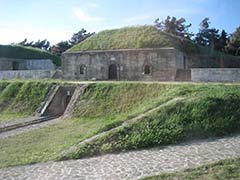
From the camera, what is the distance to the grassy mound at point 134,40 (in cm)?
2388

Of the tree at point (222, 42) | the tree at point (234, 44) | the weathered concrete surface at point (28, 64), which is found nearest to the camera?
the weathered concrete surface at point (28, 64)

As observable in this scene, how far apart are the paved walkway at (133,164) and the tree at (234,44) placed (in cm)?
3009

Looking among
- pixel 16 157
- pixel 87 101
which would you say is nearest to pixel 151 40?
pixel 87 101

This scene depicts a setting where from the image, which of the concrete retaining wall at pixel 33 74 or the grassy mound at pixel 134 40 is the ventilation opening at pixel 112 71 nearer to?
the grassy mound at pixel 134 40

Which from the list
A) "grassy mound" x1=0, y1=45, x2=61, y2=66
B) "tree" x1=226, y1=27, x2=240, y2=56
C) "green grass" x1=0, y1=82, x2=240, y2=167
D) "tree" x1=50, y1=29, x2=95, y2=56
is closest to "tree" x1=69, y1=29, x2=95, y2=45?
"tree" x1=50, y1=29, x2=95, y2=56

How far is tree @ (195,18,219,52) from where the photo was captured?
4147 cm

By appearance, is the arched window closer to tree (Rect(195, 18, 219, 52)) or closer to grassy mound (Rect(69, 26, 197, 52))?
grassy mound (Rect(69, 26, 197, 52))

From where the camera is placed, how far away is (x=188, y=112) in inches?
408

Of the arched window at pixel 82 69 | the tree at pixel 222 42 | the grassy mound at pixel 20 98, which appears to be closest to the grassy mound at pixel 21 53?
the arched window at pixel 82 69

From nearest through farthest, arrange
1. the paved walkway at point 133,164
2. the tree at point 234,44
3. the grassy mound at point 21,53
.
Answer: the paved walkway at point 133,164 → the grassy mound at point 21,53 → the tree at point 234,44

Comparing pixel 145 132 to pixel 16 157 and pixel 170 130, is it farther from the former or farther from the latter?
pixel 16 157

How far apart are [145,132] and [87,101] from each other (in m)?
6.86

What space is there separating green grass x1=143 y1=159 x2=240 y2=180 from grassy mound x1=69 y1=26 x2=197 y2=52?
1715 centimetres

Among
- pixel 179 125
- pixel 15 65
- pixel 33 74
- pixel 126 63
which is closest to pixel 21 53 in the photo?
pixel 15 65
